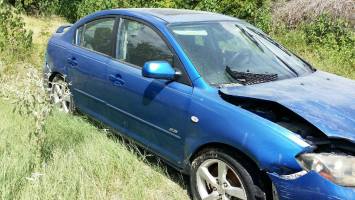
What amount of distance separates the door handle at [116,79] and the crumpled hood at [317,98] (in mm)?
1278

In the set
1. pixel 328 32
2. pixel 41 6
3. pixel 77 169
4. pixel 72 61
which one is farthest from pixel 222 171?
pixel 41 6

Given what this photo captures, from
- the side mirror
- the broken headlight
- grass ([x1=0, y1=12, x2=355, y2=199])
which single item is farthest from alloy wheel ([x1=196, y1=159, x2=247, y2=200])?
the side mirror

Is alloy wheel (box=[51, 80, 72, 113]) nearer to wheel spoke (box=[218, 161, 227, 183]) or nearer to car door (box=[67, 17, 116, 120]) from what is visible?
car door (box=[67, 17, 116, 120])

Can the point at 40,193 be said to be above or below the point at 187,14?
below

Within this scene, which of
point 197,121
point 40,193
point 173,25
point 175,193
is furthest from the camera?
point 173,25

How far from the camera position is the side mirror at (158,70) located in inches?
155

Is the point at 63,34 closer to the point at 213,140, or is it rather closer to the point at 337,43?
the point at 213,140

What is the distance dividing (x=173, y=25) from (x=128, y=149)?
1350 mm

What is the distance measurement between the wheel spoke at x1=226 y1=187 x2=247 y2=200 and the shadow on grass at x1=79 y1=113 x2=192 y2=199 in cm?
64

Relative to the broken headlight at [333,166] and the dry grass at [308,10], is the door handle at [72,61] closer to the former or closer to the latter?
the broken headlight at [333,166]

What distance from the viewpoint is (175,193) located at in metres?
4.07

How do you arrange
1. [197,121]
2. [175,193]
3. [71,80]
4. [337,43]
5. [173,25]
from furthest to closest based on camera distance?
[337,43]
[71,80]
[173,25]
[175,193]
[197,121]

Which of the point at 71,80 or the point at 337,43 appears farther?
the point at 337,43

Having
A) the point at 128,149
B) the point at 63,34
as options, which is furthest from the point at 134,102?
the point at 63,34
